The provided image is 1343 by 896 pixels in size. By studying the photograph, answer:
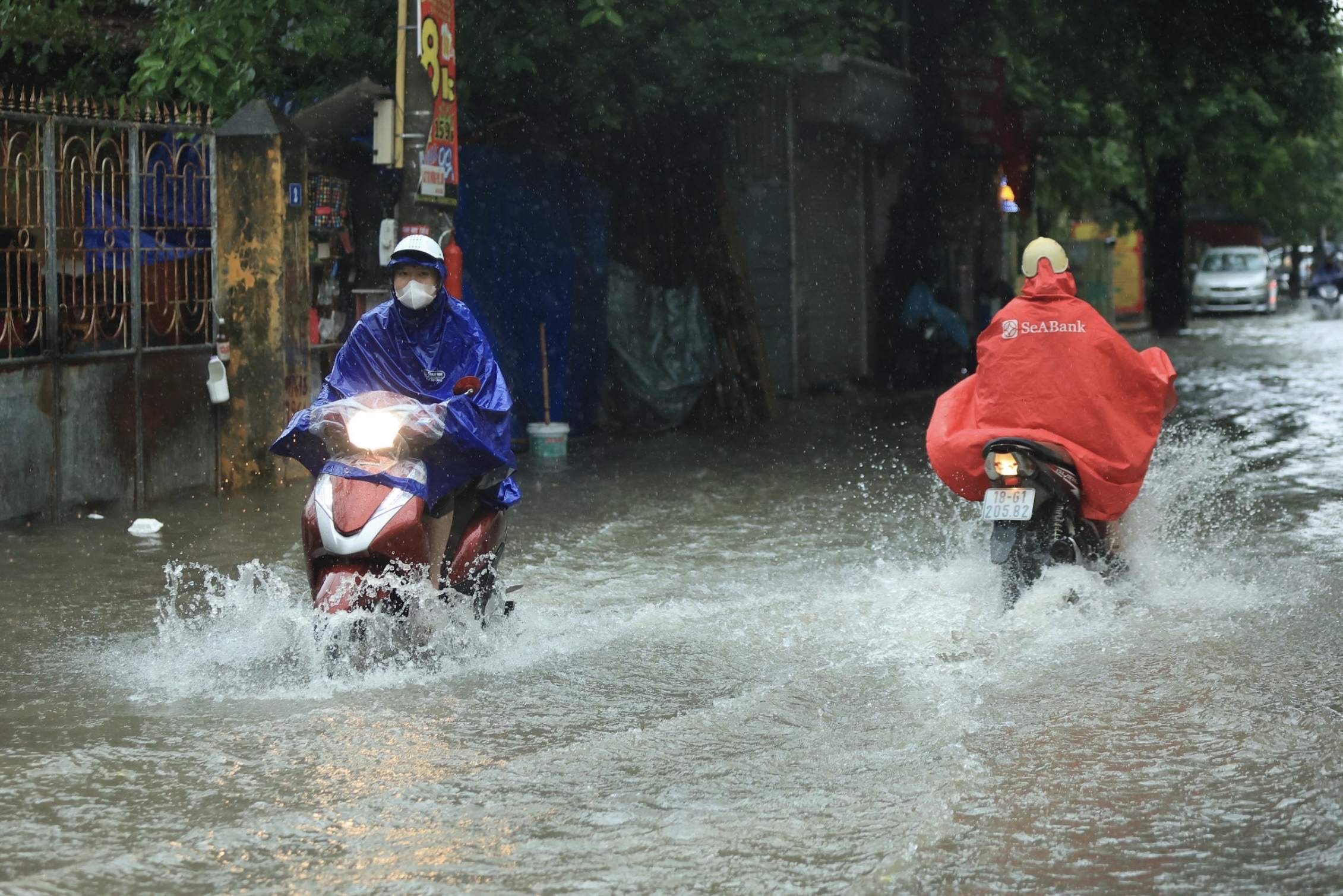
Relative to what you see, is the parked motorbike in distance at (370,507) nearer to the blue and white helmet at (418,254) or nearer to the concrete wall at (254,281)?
the blue and white helmet at (418,254)

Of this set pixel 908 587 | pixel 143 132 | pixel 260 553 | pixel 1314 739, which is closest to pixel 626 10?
pixel 143 132

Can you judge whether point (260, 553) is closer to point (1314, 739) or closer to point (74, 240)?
point (74, 240)

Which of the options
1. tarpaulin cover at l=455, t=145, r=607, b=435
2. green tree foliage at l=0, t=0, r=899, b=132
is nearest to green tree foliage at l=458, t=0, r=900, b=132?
green tree foliage at l=0, t=0, r=899, b=132

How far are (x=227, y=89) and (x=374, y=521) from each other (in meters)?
7.27

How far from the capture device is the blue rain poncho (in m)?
6.33

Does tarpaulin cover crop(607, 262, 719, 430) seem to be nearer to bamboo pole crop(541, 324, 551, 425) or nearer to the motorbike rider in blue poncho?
bamboo pole crop(541, 324, 551, 425)

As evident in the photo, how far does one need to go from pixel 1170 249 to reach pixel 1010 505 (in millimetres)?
29878

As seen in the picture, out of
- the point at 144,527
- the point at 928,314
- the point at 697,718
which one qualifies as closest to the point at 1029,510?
the point at 697,718

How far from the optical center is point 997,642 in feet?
21.8

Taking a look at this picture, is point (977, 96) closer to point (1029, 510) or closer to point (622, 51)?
point (622, 51)

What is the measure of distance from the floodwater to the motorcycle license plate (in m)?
0.47

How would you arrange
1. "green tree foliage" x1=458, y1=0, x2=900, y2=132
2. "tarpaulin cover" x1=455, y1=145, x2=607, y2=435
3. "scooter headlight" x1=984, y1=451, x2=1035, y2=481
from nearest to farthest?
"scooter headlight" x1=984, y1=451, x2=1035, y2=481 → "green tree foliage" x1=458, y1=0, x2=900, y2=132 → "tarpaulin cover" x1=455, y1=145, x2=607, y2=435

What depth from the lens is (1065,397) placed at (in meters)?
7.01

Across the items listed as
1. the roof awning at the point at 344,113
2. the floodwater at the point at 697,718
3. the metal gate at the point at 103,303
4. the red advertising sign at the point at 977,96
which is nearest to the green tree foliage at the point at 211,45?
the roof awning at the point at 344,113
